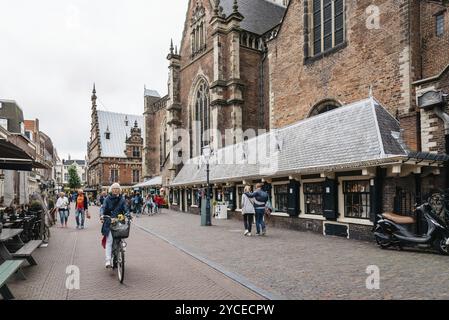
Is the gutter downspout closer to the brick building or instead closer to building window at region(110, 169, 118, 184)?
the brick building

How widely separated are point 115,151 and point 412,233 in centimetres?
5766

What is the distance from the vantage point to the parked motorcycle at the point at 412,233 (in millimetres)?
Answer: 8484

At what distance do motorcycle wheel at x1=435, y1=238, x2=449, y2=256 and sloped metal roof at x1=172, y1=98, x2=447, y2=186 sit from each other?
2442 mm

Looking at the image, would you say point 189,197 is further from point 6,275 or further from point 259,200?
point 6,275

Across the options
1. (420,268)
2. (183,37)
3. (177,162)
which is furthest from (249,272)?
(183,37)

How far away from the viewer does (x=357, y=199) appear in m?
12.0

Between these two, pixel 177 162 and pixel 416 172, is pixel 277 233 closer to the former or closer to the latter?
pixel 416 172

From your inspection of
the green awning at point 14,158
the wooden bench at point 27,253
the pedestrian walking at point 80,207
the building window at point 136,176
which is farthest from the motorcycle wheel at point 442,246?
the building window at point 136,176

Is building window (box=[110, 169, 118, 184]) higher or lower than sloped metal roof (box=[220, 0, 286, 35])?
lower

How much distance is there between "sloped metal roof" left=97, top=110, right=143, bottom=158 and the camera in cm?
6088

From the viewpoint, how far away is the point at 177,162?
3444 cm

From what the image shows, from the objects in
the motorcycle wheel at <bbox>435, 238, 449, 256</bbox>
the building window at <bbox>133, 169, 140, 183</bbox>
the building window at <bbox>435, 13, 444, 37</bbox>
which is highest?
the building window at <bbox>435, 13, 444, 37</bbox>

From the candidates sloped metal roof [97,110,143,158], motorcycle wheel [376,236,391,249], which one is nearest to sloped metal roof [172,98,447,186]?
motorcycle wheel [376,236,391,249]
